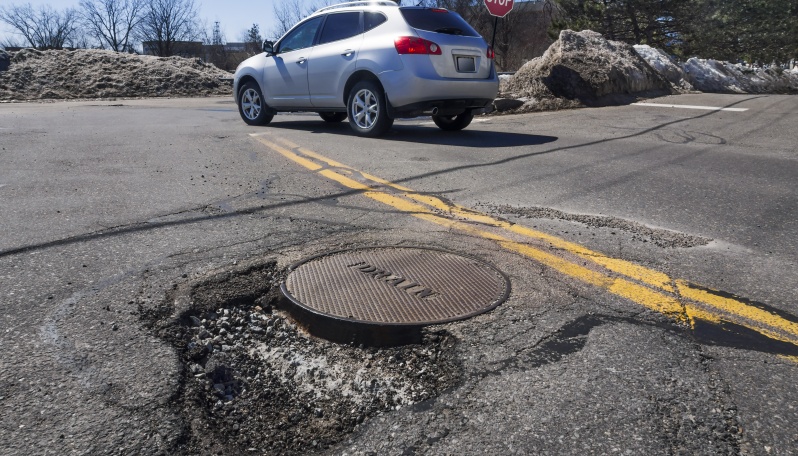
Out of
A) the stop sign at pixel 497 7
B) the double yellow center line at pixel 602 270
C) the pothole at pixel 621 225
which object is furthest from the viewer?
the stop sign at pixel 497 7

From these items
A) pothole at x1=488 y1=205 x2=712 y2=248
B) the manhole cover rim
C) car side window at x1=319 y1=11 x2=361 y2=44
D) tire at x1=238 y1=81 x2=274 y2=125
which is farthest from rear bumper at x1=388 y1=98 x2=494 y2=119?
the manhole cover rim

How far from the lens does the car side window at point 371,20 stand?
27.3 ft

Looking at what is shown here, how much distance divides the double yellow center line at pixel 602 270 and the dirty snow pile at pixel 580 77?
26.3 feet

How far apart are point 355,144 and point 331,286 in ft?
16.3

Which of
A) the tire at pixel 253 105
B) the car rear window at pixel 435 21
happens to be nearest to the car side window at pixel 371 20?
the car rear window at pixel 435 21

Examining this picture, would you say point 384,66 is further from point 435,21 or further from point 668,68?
point 668,68

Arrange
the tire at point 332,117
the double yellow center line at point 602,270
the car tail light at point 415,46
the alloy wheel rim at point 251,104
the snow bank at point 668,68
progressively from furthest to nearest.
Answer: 1. the snow bank at point 668,68
2. the tire at point 332,117
3. the alloy wheel rim at point 251,104
4. the car tail light at point 415,46
5. the double yellow center line at point 602,270

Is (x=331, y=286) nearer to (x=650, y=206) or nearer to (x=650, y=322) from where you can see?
(x=650, y=322)

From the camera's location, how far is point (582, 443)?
1.82 metres

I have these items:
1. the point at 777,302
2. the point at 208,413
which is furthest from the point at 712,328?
the point at 208,413

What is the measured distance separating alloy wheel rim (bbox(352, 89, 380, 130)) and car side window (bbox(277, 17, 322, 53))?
4.67 ft

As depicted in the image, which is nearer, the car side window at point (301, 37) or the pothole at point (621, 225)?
the pothole at point (621, 225)

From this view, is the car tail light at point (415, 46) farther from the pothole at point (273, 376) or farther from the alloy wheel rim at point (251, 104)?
the pothole at point (273, 376)

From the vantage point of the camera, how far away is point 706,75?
15.9 m
